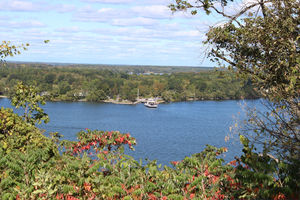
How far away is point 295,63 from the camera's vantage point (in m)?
4.93

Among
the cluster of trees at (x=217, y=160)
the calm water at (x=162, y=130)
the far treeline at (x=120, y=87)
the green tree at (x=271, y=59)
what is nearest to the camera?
the cluster of trees at (x=217, y=160)

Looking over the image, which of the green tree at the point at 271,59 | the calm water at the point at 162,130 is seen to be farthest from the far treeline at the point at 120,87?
the green tree at the point at 271,59

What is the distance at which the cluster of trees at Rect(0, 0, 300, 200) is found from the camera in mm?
3381

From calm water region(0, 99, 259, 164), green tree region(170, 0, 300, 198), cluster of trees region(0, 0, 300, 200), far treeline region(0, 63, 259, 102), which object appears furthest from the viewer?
far treeline region(0, 63, 259, 102)

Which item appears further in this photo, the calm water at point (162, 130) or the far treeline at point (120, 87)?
the far treeline at point (120, 87)

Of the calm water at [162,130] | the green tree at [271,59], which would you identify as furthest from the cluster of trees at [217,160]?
the calm water at [162,130]

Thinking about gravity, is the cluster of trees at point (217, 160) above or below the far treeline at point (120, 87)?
above

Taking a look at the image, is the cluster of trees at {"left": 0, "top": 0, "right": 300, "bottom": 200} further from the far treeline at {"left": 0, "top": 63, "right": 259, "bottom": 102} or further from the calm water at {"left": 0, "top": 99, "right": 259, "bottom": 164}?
the far treeline at {"left": 0, "top": 63, "right": 259, "bottom": 102}

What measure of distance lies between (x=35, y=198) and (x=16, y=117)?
10.7 feet

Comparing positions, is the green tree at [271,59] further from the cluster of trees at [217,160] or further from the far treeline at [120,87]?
the far treeline at [120,87]

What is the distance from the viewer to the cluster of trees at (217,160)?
3.38 meters

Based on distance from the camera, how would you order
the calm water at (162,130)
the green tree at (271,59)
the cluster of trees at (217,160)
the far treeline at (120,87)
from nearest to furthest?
the cluster of trees at (217,160) < the green tree at (271,59) < the calm water at (162,130) < the far treeline at (120,87)

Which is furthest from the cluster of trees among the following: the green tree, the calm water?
the calm water

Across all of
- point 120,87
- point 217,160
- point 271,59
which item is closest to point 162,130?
point 271,59
